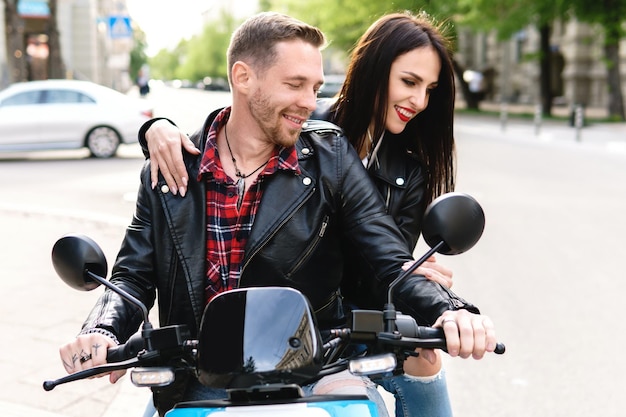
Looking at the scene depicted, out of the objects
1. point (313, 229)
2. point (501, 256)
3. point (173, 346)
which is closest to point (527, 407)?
point (313, 229)

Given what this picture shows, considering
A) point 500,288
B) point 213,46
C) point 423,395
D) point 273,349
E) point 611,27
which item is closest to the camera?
point 273,349

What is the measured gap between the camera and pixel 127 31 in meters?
24.9

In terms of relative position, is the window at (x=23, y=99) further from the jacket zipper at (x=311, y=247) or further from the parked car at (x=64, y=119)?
the jacket zipper at (x=311, y=247)

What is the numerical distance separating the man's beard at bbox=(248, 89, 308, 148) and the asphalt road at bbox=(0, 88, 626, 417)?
2.24 m

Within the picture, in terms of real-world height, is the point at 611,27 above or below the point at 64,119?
above

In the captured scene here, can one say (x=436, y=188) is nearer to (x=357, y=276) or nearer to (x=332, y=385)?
(x=357, y=276)

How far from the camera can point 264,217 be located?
7.72 ft

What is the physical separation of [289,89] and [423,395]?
1064 mm

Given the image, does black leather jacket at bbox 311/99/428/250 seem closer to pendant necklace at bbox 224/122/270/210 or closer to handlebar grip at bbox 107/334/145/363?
pendant necklace at bbox 224/122/270/210

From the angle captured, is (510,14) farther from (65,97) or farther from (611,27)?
(65,97)

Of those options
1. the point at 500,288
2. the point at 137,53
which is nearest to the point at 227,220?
the point at 500,288

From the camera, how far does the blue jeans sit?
2.78 meters

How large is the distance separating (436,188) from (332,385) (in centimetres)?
107

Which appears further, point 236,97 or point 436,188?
point 436,188
